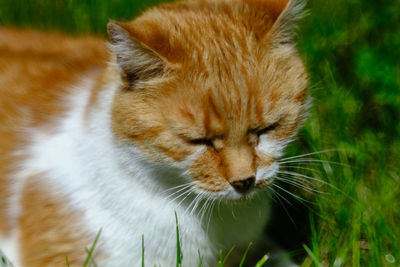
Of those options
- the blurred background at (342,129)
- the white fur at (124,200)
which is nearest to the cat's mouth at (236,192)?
the white fur at (124,200)

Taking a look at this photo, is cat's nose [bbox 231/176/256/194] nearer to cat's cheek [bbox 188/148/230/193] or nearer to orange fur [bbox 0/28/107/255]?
cat's cheek [bbox 188/148/230/193]

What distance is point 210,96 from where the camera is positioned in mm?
1780

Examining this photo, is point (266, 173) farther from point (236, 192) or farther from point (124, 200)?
point (124, 200)

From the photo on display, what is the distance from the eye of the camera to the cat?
5.90 ft

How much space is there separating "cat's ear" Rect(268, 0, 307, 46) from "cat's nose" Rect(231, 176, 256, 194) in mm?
463

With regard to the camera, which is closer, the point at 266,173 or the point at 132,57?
the point at 132,57

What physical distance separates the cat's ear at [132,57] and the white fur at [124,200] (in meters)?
0.14

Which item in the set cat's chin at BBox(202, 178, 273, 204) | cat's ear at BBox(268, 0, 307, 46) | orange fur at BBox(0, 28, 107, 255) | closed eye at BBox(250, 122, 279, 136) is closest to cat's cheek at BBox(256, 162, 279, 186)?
cat's chin at BBox(202, 178, 273, 204)

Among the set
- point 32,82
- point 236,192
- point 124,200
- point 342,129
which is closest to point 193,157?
point 236,192

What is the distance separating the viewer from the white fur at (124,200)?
6.31ft

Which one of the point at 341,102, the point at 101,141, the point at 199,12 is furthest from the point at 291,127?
the point at 341,102

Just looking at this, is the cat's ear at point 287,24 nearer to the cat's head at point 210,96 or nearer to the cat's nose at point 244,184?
Answer: the cat's head at point 210,96

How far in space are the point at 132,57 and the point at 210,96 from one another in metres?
0.27

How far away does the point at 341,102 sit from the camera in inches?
114
